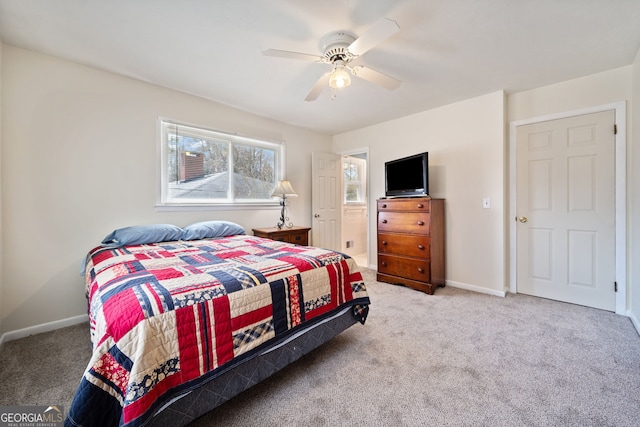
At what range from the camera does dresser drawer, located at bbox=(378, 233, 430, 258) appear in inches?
122

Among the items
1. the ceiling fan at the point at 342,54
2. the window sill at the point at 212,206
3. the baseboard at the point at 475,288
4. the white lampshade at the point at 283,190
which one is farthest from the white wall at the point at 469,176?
the window sill at the point at 212,206

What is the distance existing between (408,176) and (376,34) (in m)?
2.17

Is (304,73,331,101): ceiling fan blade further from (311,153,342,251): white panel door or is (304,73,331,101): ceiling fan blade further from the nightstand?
(311,153,342,251): white panel door

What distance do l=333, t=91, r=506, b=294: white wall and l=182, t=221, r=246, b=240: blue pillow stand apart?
9.03 ft

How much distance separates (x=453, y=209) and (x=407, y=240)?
79 centimetres

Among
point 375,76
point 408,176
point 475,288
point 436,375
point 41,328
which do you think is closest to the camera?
point 436,375

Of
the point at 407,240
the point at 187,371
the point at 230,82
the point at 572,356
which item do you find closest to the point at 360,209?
the point at 407,240

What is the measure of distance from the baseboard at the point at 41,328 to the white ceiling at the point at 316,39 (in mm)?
2403

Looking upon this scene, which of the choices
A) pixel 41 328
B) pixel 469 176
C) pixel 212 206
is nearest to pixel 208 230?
pixel 212 206

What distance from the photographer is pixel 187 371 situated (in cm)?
109

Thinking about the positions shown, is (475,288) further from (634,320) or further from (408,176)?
(408,176)

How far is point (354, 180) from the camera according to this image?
18.3ft

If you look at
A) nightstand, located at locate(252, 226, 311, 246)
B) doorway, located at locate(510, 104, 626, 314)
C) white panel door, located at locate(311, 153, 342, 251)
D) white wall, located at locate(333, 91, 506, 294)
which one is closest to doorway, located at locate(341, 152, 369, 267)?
white panel door, located at locate(311, 153, 342, 251)

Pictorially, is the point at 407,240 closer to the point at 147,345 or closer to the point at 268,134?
the point at 268,134
